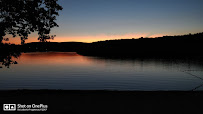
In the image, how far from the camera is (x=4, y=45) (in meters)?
10.5
